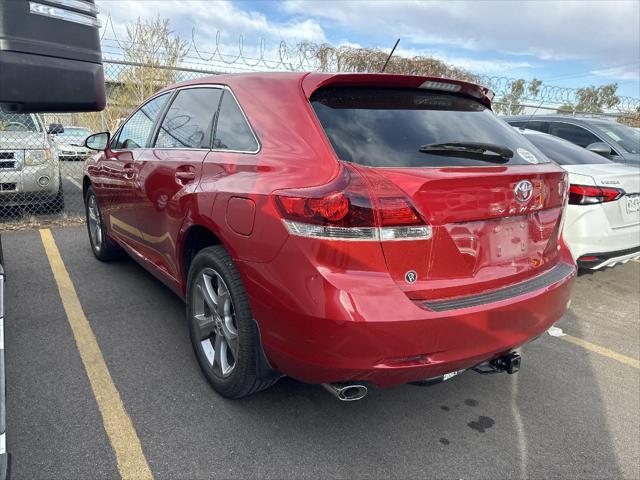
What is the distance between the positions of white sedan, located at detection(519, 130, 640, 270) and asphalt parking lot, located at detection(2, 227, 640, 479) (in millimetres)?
818

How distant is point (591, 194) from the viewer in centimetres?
396

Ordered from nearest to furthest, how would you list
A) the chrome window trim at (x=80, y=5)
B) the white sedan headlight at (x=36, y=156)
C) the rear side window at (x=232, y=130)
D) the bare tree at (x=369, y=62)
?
the chrome window trim at (x=80, y=5) → the rear side window at (x=232, y=130) → the white sedan headlight at (x=36, y=156) → the bare tree at (x=369, y=62)

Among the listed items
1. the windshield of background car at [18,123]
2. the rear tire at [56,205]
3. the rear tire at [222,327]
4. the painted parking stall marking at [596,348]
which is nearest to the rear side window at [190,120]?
the rear tire at [222,327]

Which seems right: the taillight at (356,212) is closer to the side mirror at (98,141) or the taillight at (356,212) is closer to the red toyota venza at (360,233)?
the red toyota venza at (360,233)

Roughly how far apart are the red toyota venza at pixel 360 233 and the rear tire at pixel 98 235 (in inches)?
81.2

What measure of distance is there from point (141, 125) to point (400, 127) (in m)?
2.36

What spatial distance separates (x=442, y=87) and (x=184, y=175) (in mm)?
1511

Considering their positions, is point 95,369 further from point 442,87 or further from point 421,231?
point 442,87

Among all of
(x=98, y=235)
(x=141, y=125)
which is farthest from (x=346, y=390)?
(x=98, y=235)

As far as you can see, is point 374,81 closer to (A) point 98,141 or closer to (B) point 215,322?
(B) point 215,322

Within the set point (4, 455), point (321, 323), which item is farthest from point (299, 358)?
point (4, 455)

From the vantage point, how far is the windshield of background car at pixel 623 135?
6183 millimetres

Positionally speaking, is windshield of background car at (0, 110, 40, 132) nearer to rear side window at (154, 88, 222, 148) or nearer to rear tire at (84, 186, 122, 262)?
rear tire at (84, 186, 122, 262)

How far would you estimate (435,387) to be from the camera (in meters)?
2.84
